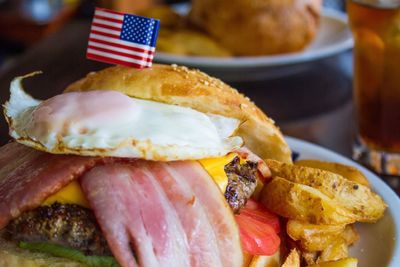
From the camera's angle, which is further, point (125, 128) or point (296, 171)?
point (296, 171)

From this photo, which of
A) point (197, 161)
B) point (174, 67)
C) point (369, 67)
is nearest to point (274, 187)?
point (197, 161)

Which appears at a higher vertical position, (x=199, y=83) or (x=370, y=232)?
(x=199, y=83)

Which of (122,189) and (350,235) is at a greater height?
(122,189)

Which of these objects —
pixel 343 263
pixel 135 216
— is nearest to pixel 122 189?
pixel 135 216

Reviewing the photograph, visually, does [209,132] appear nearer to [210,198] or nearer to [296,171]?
[210,198]

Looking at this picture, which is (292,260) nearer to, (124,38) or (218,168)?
(218,168)

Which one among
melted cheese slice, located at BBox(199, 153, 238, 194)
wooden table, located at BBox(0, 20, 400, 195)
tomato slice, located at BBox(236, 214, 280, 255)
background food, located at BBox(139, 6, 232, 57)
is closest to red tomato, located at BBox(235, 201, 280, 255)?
tomato slice, located at BBox(236, 214, 280, 255)

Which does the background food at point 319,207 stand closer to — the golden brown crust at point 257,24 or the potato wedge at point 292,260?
the potato wedge at point 292,260
